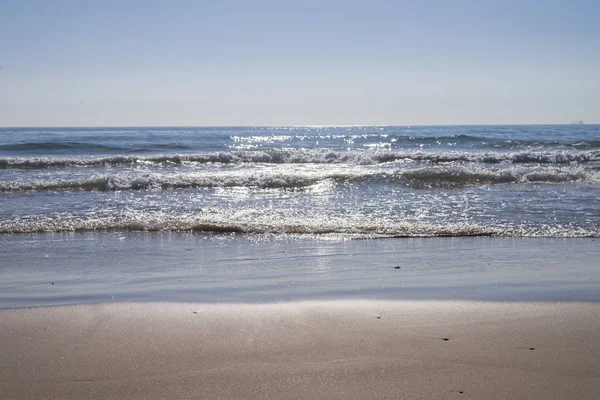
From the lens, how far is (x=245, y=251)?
22.9 feet

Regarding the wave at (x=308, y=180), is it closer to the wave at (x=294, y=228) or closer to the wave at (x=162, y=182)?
the wave at (x=162, y=182)

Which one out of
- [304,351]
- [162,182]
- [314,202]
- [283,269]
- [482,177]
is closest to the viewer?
[304,351]

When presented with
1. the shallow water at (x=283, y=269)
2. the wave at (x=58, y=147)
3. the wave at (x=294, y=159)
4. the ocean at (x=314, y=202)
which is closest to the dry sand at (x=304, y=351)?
the shallow water at (x=283, y=269)

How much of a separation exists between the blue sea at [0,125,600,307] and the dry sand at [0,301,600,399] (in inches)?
18.4

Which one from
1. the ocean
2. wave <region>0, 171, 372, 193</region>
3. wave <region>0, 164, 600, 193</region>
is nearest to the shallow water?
the ocean

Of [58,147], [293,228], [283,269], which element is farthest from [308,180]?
[58,147]

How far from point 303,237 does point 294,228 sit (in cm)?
53

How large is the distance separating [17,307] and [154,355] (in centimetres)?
176

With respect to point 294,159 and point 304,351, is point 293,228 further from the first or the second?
point 294,159

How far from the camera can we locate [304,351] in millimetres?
3590

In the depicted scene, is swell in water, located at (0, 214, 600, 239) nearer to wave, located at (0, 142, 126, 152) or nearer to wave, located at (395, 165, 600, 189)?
wave, located at (395, 165, 600, 189)

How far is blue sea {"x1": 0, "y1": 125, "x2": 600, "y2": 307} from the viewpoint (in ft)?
17.1

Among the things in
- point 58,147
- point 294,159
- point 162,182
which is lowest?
point 162,182

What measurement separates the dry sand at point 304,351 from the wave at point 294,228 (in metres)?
3.44
